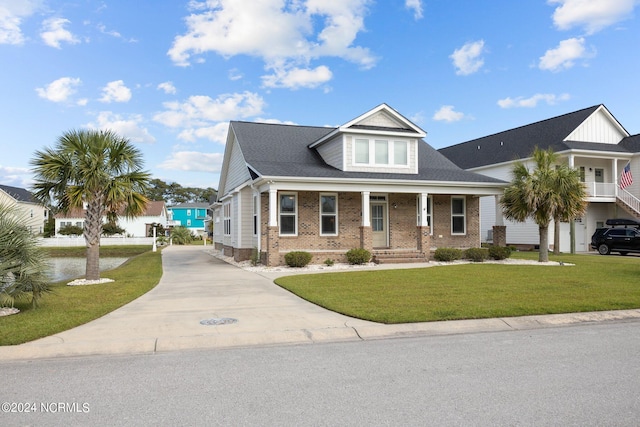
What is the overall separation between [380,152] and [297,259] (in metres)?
6.91

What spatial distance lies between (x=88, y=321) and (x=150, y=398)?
4.37 metres

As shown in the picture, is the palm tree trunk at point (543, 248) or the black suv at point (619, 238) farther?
the black suv at point (619, 238)

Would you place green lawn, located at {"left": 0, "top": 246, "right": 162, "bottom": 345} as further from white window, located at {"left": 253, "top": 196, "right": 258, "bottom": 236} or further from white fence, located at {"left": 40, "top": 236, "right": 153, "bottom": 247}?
white fence, located at {"left": 40, "top": 236, "right": 153, "bottom": 247}

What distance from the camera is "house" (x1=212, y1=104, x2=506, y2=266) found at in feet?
65.5

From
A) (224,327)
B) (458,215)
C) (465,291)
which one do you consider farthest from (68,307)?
(458,215)

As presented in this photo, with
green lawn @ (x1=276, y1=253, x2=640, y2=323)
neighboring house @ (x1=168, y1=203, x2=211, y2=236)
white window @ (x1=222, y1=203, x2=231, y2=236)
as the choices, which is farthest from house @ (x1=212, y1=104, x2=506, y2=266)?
neighboring house @ (x1=168, y1=203, x2=211, y2=236)

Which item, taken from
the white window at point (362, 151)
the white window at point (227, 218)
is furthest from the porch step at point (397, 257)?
the white window at point (227, 218)

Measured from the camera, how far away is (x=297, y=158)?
23312mm

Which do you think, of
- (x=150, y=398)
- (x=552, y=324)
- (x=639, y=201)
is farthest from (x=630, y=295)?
(x=639, y=201)

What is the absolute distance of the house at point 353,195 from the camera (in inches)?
786

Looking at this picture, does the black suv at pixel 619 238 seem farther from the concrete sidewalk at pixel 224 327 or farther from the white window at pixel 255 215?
the white window at pixel 255 215

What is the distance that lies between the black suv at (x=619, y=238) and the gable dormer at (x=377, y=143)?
1293 centimetres

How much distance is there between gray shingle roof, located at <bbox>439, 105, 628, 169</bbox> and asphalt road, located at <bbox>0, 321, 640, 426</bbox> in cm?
2422

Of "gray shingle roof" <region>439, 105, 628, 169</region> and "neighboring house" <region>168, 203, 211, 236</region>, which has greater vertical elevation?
"gray shingle roof" <region>439, 105, 628, 169</region>
